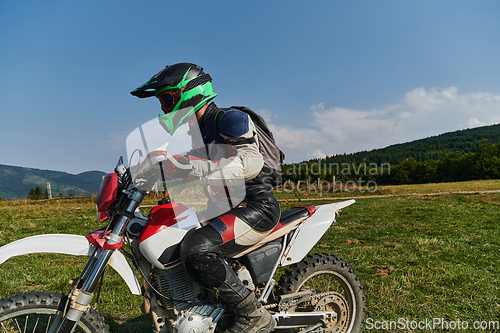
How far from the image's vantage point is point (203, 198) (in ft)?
9.71

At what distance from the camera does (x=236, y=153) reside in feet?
8.38

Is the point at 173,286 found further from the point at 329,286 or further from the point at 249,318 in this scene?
the point at 329,286

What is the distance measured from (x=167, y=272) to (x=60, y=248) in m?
0.83

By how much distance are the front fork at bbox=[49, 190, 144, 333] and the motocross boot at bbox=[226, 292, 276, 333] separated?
1.12 meters

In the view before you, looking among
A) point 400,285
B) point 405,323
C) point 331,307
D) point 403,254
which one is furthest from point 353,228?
point 331,307

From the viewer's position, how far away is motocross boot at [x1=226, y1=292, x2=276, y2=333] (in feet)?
8.54

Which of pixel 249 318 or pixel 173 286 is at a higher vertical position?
pixel 173 286

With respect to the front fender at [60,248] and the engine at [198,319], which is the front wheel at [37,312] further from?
the engine at [198,319]

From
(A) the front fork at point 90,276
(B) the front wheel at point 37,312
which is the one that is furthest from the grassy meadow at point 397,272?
(A) the front fork at point 90,276

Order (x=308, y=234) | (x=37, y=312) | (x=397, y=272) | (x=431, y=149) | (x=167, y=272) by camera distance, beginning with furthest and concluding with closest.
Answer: (x=431, y=149)
(x=397, y=272)
(x=308, y=234)
(x=167, y=272)
(x=37, y=312)

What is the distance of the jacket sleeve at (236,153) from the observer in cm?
229

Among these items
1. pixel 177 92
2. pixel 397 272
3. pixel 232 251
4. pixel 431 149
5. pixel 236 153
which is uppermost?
pixel 431 149

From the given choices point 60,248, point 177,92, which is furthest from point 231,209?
point 60,248

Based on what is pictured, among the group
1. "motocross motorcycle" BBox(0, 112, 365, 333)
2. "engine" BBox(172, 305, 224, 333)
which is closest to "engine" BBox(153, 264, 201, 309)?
"motocross motorcycle" BBox(0, 112, 365, 333)
